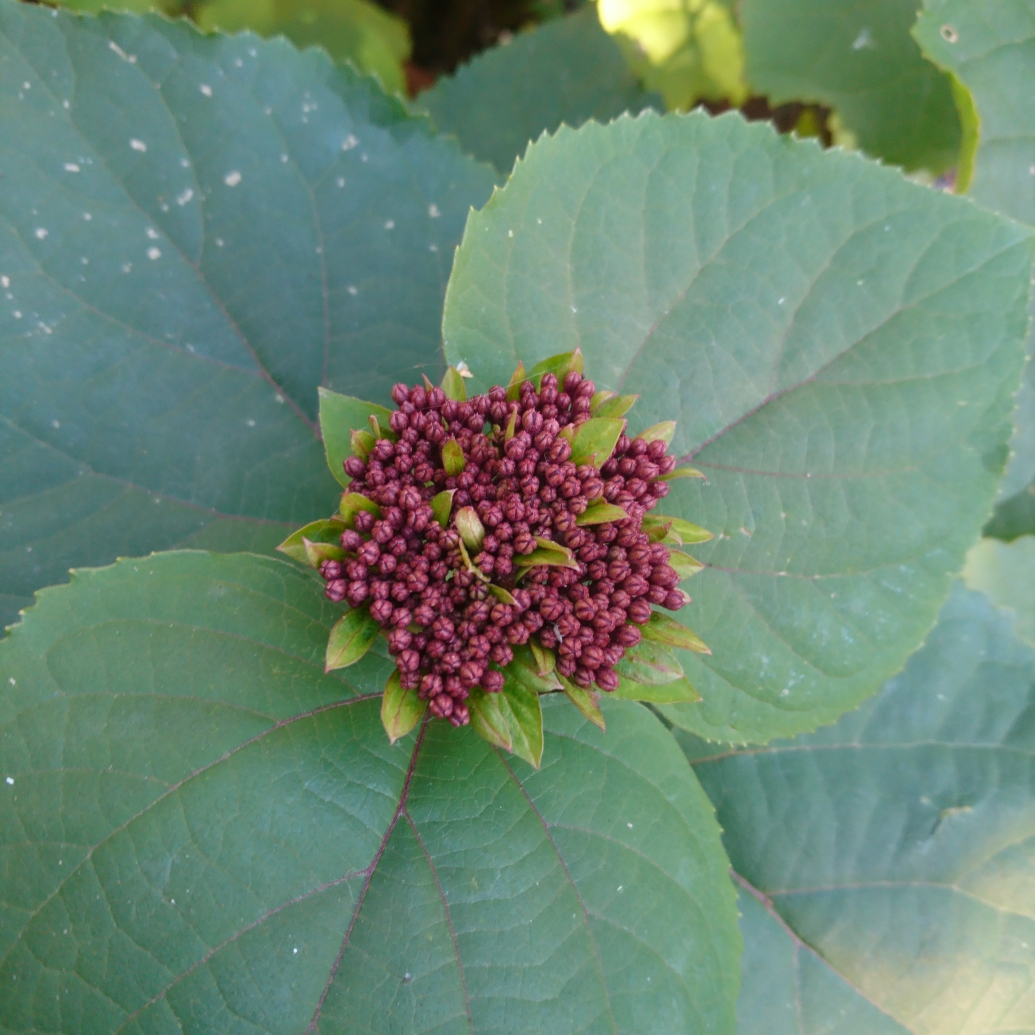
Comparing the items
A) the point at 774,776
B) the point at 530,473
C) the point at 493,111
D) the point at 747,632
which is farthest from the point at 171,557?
the point at 493,111

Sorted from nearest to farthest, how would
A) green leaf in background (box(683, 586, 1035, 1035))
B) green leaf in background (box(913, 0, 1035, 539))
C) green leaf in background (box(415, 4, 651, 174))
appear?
green leaf in background (box(683, 586, 1035, 1035)), green leaf in background (box(913, 0, 1035, 539)), green leaf in background (box(415, 4, 651, 174))

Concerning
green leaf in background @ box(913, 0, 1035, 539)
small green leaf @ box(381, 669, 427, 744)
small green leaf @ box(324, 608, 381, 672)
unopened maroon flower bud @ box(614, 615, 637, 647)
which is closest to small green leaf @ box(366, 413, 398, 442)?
small green leaf @ box(324, 608, 381, 672)

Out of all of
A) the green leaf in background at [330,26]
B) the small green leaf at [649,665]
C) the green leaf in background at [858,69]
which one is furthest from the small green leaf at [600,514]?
the green leaf in background at [330,26]

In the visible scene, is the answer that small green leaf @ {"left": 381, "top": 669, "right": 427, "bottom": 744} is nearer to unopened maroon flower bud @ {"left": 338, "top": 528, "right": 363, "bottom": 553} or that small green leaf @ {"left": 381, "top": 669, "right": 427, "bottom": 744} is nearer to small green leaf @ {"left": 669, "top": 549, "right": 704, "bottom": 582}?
unopened maroon flower bud @ {"left": 338, "top": 528, "right": 363, "bottom": 553}

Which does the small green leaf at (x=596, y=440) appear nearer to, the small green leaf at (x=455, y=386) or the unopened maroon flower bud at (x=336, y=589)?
the small green leaf at (x=455, y=386)

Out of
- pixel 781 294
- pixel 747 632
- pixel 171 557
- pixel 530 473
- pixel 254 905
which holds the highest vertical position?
pixel 781 294

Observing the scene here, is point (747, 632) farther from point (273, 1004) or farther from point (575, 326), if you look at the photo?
point (273, 1004)

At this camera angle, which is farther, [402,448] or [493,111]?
[493,111]
